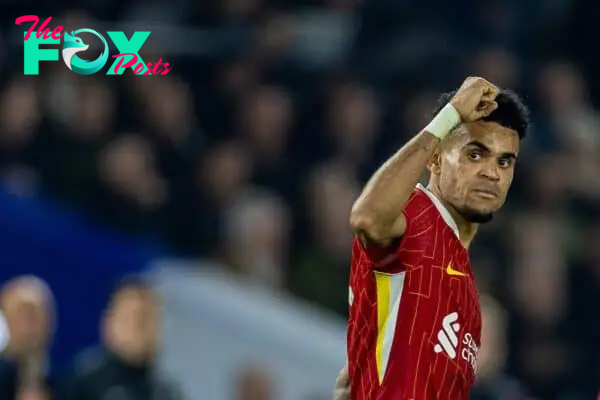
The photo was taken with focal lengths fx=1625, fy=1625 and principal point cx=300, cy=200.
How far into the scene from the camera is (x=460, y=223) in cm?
491

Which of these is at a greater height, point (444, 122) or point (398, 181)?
point (444, 122)

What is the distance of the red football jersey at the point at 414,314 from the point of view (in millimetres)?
4691

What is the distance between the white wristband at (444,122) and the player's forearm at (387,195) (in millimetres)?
120

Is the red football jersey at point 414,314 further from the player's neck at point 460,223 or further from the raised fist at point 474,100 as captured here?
the raised fist at point 474,100

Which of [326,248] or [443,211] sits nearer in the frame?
[443,211]

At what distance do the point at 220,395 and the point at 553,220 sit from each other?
10.0 ft

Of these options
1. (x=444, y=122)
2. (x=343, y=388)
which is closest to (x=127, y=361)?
(x=343, y=388)

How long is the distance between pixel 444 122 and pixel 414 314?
1.88 ft

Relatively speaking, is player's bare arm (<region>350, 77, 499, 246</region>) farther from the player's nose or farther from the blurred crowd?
the blurred crowd

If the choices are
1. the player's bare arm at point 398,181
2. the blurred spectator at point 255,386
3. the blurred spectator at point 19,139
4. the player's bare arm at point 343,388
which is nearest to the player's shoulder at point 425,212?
the player's bare arm at point 398,181

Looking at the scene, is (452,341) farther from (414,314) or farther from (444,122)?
(444,122)

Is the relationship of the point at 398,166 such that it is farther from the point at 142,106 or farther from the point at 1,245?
the point at 142,106

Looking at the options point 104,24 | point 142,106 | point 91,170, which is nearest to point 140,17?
point 104,24

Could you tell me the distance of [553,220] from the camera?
11398 mm
